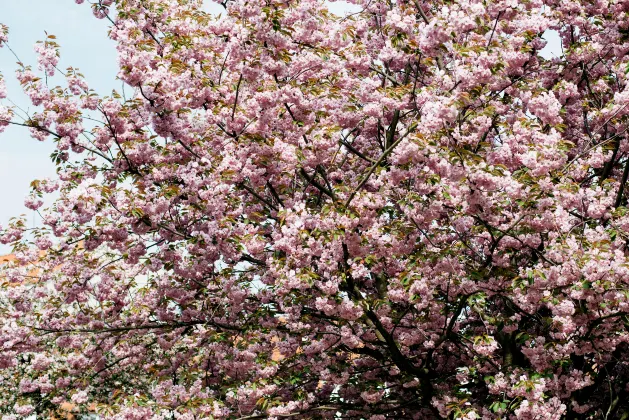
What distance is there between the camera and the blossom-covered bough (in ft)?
26.0

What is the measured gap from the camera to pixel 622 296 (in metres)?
7.16

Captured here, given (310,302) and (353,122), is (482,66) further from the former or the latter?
(310,302)

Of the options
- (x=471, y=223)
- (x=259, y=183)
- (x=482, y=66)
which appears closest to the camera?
(x=482, y=66)

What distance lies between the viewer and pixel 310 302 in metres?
9.82

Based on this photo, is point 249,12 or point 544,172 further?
point 249,12

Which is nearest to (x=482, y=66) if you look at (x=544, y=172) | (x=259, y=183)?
(x=544, y=172)

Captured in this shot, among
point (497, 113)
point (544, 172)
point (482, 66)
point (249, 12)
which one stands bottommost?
point (544, 172)

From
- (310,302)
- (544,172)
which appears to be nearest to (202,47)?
(310,302)

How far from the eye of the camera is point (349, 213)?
7777 mm

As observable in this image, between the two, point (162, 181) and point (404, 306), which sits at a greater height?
point (162, 181)

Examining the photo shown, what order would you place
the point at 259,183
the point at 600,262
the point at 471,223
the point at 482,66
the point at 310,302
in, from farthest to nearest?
the point at 310,302 → the point at 259,183 → the point at 471,223 → the point at 482,66 → the point at 600,262

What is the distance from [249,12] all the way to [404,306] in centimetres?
470

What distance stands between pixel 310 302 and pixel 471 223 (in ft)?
8.75

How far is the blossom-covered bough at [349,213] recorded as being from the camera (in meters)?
7.93
